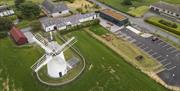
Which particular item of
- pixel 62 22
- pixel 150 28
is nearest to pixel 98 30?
pixel 62 22

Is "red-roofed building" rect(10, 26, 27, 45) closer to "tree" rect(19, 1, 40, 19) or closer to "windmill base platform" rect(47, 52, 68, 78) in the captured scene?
"tree" rect(19, 1, 40, 19)

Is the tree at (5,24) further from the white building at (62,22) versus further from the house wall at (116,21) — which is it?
the house wall at (116,21)

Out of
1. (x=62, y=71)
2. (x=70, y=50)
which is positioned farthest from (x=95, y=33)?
(x=62, y=71)

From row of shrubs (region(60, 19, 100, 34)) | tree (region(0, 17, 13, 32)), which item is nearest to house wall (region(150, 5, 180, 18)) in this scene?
row of shrubs (region(60, 19, 100, 34))

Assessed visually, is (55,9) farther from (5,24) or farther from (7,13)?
(5,24)

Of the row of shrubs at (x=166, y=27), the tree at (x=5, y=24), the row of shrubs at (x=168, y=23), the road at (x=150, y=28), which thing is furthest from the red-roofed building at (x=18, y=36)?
the row of shrubs at (x=168, y=23)
